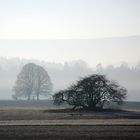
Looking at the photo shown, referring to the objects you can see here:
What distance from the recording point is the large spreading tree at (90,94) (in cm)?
5988

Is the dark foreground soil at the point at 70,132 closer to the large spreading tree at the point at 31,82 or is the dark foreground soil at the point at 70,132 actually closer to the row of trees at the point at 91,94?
the row of trees at the point at 91,94

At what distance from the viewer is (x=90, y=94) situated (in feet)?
197

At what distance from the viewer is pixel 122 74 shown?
7815 inches

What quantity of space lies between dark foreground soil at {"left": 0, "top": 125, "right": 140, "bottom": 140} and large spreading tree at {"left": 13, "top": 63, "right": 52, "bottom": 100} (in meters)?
66.8

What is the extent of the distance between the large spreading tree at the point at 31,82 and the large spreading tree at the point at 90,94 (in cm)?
4241

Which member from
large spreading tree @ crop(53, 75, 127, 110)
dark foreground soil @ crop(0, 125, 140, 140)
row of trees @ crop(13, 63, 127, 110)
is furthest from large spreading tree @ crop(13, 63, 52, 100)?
dark foreground soil @ crop(0, 125, 140, 140)

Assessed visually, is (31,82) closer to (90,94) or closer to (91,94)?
(91,94)

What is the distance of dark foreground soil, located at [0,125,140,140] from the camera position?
28.9 m

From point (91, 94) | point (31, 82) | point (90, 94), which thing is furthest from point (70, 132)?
point (31, 82)

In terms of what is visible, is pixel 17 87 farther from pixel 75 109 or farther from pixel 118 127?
pixel 118 127

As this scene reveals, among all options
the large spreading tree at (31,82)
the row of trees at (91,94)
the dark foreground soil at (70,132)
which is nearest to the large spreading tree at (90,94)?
the row of trees at (91,94)

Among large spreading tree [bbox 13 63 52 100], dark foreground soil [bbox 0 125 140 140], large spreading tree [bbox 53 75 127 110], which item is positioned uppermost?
large spreading tree [bbox 13 63 52 100]

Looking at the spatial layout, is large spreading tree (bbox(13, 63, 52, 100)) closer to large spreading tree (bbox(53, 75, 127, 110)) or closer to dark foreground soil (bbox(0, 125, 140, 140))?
large spreading tree (bbox(53, 75, 127, 110))

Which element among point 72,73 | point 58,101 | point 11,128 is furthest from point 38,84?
point 72,73
